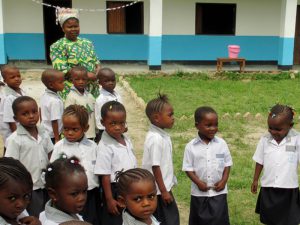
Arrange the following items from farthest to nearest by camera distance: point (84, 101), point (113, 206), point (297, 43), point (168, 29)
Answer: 1. point (297, 43)
2. point (168, 29)
3. point (84, 101)
4. point (113, 206)

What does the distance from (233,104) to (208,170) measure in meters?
5.19

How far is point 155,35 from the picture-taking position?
1267 cm

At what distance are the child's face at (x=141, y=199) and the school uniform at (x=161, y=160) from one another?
0.85m

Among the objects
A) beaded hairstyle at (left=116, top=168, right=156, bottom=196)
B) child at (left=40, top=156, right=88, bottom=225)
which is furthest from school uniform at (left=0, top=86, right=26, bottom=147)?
beaded hairstyle at (left=116, top=168, right=156, bottom=196)

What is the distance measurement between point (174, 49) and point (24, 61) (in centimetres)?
456

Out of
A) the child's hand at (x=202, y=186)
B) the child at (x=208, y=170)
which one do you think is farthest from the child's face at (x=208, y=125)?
the child's hand at (x=202, y=186)

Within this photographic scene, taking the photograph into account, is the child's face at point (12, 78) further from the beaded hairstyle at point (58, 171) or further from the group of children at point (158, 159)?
the beaded hairstyle at point (58, 171)

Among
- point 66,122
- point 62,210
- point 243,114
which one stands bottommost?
point 243,114

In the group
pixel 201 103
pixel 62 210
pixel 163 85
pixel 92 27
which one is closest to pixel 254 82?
pixel 163 85

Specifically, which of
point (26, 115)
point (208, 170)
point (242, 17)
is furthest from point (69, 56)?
point (242, 17)

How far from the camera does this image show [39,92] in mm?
9586

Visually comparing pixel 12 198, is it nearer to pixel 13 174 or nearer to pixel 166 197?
pixel 13 174

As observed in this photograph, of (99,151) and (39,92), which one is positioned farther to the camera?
(39,92)

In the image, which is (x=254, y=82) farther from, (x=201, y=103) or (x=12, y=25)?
(x=12, y=25)
